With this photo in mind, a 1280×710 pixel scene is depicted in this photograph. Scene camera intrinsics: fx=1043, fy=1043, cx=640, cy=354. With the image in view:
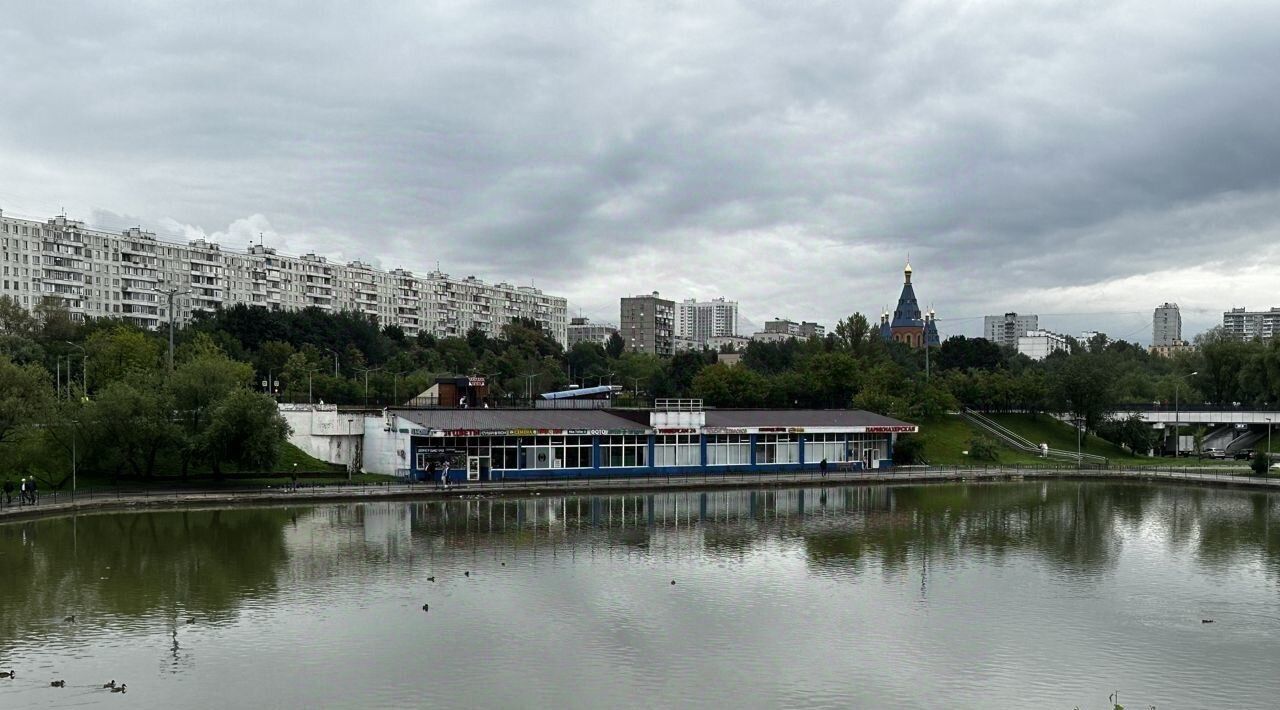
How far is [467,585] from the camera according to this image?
1267 inches

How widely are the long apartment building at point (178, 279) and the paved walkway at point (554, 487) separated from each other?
203ft

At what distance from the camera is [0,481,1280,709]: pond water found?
22.3m

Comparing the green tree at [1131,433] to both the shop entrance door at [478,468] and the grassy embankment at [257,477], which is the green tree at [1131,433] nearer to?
the shop entrance door at [478,468]

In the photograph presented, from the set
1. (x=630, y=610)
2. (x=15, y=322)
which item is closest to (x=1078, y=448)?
(x=630, y=610)

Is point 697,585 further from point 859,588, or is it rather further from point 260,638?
point 260,638

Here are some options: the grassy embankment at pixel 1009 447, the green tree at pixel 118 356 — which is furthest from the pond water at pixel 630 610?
the green tree at pixel 118 356

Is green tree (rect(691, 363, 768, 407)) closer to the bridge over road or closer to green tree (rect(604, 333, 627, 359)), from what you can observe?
the bridge over road

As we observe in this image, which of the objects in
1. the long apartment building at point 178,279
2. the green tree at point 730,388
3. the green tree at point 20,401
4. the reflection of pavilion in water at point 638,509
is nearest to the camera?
the reflection of pavilion in water at point 638,509

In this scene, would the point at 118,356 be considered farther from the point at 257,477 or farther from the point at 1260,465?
the point at 1260,465

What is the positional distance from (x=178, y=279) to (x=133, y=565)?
11003 cm

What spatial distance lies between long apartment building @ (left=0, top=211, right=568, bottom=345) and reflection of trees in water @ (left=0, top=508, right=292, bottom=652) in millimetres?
68280

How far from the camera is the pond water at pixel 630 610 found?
2231 centimetres

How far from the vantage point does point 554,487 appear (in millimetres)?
58531

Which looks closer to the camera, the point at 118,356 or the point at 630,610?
the point at 630,610
